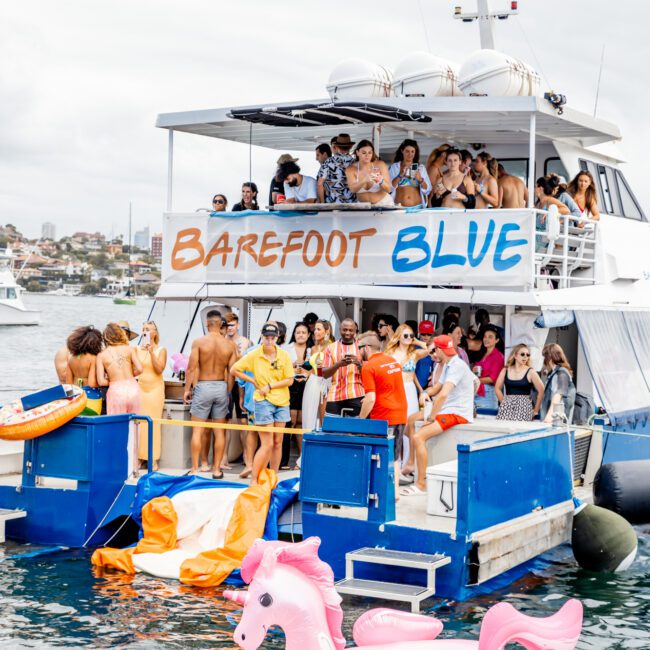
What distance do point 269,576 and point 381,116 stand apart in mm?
8314

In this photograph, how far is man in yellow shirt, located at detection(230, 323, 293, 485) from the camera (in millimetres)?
11141

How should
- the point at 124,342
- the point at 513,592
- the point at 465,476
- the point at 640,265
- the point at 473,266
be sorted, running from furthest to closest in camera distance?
the point at 640,265 → the point at 473,266 → the point at 124,342 → the point at 513,592 → the point at 465,476

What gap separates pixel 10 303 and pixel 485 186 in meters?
73.6

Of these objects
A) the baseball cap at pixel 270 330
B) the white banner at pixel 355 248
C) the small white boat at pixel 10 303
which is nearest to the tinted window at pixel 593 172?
the white banner at pixel 355 248

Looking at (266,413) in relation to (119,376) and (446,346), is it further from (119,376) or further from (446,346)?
(446,346)

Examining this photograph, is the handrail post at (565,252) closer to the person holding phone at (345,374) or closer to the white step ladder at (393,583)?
the person holding phone at (345,374)

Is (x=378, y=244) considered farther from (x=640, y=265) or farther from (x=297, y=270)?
(x=640, y=265)

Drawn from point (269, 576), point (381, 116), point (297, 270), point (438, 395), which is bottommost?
point (269, 576)

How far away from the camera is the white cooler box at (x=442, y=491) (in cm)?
958

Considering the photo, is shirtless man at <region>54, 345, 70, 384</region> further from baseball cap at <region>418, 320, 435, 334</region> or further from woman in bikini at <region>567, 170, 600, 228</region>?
woman in bikini at <region>567, 170, 600, 228</region>

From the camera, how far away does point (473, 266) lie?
12.9 m

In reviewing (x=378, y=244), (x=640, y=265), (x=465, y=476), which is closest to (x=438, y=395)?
(x=465, y=476)

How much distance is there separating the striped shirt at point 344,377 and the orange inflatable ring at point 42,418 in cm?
246

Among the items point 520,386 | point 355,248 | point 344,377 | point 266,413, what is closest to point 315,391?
point 266,413
